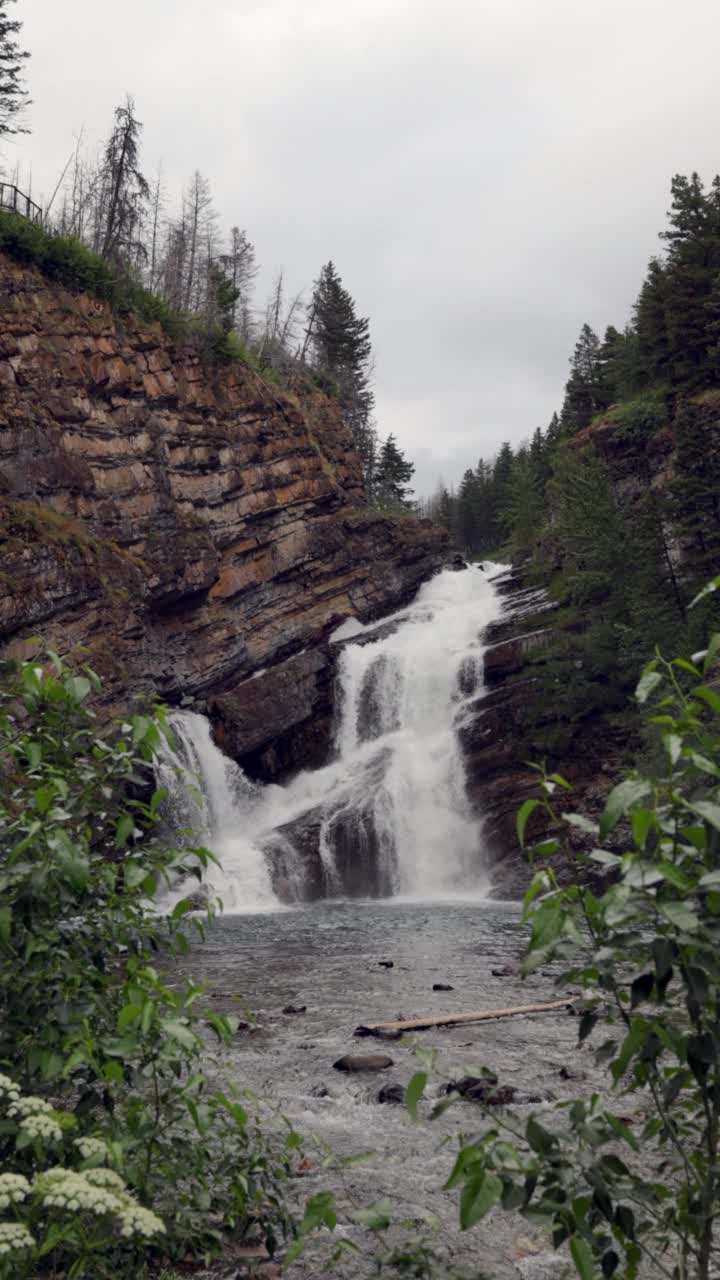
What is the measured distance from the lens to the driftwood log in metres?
10.8

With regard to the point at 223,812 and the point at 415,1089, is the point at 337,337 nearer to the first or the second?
the point at 223,812

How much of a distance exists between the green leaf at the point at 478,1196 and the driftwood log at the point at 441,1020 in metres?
9.18

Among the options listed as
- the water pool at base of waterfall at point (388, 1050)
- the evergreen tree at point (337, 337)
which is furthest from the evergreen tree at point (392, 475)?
the water pool at base of waterfall at point (388, 1050)

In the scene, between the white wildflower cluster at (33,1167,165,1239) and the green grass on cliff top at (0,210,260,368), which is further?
the green grass on cliff top at (0,210,260,368)

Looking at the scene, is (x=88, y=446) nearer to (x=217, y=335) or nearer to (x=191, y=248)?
(x=217, y=335)

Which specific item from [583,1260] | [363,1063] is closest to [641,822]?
[583,1260]

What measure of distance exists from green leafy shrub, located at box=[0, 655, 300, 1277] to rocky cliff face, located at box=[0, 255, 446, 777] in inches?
999

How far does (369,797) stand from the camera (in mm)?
34312

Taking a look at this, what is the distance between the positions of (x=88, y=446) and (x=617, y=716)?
26.2 metres

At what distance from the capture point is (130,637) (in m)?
34.5

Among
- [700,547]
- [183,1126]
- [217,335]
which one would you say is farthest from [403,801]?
[183,1126]

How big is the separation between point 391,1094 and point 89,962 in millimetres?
5965

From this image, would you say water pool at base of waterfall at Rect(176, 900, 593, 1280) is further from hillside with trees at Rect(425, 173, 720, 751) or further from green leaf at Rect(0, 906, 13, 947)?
hillside with trees at Rect(425, 173, 720, 751)

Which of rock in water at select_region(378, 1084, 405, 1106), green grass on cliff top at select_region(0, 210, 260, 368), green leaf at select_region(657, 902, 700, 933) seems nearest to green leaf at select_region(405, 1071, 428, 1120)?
green leaf at select_region(657, 902, 700, 933)
